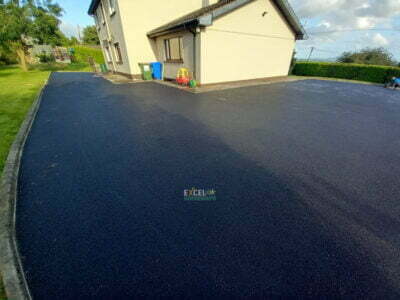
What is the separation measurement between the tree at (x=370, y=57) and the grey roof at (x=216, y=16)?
106ft

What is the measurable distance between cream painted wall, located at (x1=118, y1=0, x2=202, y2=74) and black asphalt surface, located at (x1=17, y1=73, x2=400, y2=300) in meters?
10.3

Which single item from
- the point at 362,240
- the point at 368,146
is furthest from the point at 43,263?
the point at 368,146

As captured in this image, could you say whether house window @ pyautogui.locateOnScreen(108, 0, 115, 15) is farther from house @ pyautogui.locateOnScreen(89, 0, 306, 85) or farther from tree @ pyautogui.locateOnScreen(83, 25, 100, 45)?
tree @ pyautogui.locateOnScreen(83, 25, 100, 45)

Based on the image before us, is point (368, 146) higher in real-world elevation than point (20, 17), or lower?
lower

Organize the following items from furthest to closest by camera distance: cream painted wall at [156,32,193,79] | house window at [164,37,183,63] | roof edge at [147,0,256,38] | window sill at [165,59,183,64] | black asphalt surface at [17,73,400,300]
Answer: house window at [164,37,183,63]
window sill at [165,59,183,64]
cream painted wall at [156,32,193,79]
roof edge at [147,0,256,38]
black asphalt surface at [17,73,400,300]

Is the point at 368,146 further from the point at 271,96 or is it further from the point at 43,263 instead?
the point at 43,263

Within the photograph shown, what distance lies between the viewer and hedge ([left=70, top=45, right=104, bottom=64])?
103 feet

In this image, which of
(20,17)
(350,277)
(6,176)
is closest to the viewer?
(350,277)

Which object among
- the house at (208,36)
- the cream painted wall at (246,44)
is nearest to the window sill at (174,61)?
the house at (208,36)

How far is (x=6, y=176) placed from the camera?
279 cm

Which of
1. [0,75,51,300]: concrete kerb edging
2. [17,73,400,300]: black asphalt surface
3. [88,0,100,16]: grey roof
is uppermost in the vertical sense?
[88,0,100,16]: grey roof

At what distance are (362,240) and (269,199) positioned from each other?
1.02 metres
